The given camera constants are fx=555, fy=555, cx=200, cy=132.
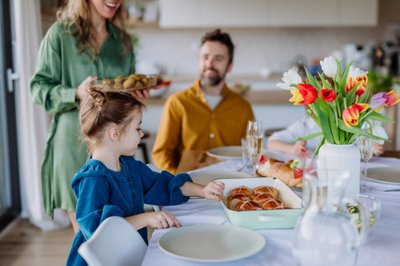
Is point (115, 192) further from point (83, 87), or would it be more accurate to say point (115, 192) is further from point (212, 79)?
point (212, 79)

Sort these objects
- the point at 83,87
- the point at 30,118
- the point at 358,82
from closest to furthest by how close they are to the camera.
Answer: the point at 358,82
the point at 83,87
the point at 30,118

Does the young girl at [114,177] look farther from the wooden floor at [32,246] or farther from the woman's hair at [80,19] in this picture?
the wooden floor at [32,246]

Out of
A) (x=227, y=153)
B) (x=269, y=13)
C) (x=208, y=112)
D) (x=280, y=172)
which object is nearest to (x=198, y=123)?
(x=208, y=112)

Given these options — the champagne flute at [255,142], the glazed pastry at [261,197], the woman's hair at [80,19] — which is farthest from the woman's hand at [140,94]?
the glazed pastry at [261,197]

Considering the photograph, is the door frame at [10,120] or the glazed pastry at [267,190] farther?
the door frame at [10,120]

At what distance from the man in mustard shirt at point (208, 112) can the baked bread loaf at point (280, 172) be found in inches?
40.7

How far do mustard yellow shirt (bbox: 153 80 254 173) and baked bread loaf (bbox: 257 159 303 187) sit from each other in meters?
1.03

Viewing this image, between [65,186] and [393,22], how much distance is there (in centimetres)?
495

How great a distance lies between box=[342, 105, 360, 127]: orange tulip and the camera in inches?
62.9

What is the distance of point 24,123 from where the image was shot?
394cm

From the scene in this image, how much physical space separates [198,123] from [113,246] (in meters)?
1.82

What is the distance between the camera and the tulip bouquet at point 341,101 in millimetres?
1614

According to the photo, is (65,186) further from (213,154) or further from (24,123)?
(24,123)

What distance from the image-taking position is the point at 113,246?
138cm
